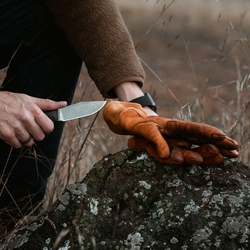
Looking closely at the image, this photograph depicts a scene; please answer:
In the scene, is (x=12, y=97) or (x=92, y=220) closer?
(x=92, y=220)

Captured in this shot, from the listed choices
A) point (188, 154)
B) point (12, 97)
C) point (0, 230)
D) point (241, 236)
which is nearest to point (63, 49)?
point (12, 97)

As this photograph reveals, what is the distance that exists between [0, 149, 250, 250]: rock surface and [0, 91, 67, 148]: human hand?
1.19 feet

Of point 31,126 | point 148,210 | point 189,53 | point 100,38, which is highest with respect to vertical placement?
point 100,38

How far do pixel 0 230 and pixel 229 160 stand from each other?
107 cm

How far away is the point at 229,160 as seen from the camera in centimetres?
170

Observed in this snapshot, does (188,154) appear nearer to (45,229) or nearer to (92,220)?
(92,220)

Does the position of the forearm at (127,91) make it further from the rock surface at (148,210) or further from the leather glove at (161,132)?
the rock surface at (148,210)

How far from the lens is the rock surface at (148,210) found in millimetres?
1508

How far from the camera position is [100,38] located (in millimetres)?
2305

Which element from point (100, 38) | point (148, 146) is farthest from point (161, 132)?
point (100, 38)

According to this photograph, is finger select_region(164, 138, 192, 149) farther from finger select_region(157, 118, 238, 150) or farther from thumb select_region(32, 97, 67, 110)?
thumb select_region(32, 97, 67, 110)

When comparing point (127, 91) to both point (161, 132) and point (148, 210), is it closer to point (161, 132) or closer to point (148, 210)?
point (161, 132)

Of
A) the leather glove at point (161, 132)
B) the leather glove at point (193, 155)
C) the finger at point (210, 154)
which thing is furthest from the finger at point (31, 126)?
the finger at point (210, 154)

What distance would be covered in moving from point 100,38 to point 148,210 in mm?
961
